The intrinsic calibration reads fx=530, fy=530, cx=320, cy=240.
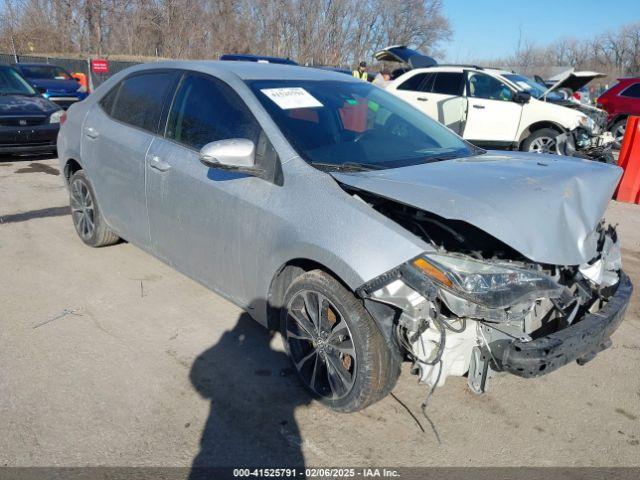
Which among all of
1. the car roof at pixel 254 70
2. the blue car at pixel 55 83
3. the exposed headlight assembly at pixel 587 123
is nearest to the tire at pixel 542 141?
the exposed headlight assembly at pixel 587 123

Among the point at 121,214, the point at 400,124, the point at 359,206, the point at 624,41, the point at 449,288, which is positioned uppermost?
the point at 624,41

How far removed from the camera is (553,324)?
8.77 feet

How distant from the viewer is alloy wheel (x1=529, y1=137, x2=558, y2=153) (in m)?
9.39

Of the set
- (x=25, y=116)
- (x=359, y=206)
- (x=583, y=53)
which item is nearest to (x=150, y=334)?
(x=359, y=206)

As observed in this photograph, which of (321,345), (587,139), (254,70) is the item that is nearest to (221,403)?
(321,345)

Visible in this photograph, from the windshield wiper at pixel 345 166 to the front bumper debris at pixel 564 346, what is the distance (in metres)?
1.21

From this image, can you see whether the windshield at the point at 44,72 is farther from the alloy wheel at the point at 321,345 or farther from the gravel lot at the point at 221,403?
the alloy wheel at the point at 321,345

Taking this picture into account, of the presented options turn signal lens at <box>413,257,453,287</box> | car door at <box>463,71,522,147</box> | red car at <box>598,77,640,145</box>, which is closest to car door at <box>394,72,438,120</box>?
car door at <box>463,71,522,147</box>

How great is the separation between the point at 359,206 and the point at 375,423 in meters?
1.13

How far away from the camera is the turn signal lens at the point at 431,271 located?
2309mm

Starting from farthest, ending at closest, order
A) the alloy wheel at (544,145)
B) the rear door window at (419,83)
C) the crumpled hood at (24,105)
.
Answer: the rear door window at (419,83)
the alloy wheel at (544,145)
the crumpled hood at (24,105)

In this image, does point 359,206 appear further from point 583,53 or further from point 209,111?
point 583,53

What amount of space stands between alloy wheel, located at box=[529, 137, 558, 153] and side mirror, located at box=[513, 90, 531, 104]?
2.40 ft

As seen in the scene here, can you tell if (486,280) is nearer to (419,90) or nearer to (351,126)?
(351,126)
